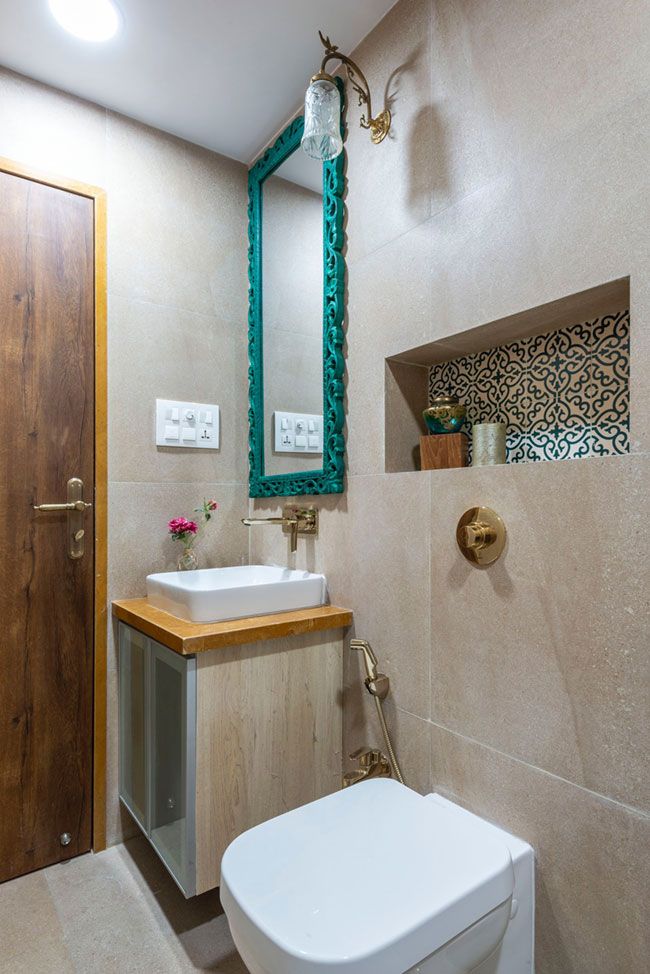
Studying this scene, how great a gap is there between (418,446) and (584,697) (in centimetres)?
74

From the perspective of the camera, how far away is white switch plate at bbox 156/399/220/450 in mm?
1820

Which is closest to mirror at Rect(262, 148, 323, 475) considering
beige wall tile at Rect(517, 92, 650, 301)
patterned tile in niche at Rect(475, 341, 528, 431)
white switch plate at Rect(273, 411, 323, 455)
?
white switch plate at Rect(273, 411, 323, 455)

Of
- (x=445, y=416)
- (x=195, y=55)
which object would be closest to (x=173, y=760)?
(x=445, y=416)

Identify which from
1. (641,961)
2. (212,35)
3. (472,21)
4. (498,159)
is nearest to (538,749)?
(641,961)

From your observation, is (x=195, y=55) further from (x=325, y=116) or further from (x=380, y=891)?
(x=380, y=891)

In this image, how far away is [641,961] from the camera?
900 mm

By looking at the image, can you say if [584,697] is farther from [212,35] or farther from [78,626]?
[212,35]

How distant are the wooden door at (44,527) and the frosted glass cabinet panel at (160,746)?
0.14 metres

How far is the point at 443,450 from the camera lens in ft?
4.34

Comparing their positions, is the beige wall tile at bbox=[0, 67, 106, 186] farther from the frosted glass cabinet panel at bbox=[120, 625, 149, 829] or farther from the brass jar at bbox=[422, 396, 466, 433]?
the frosted glass cabinet panel at bbox=[120, 625, 149, 829]

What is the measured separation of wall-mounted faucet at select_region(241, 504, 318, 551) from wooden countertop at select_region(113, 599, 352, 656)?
24 cm

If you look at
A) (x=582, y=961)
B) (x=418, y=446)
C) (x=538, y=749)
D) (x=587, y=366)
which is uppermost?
(x=587, y=366)

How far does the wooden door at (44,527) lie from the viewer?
1.54m

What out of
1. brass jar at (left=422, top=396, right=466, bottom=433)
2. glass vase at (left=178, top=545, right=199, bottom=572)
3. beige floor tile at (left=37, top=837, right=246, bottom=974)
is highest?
brass jar at (left=422, top=396, right=466, bottom=433)
